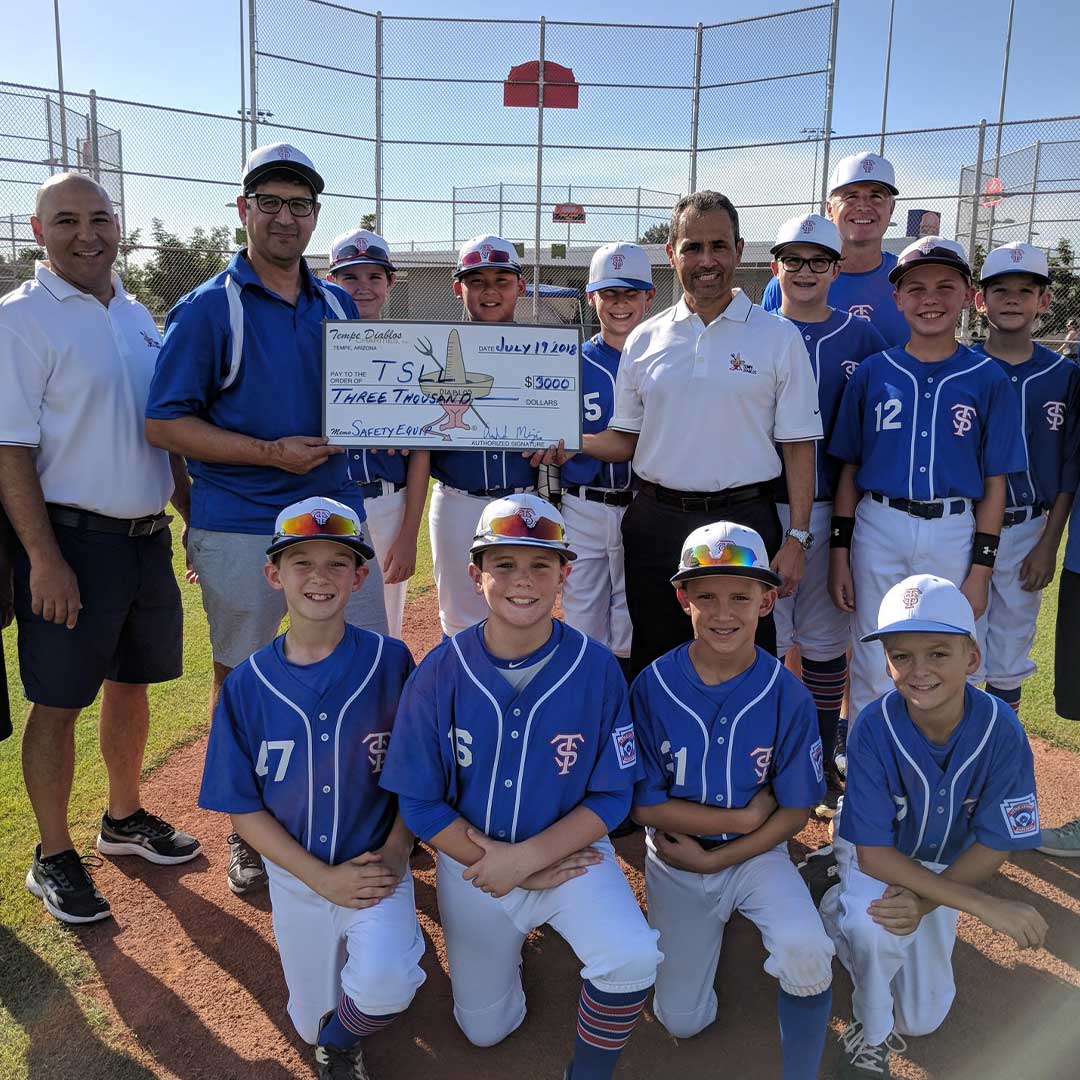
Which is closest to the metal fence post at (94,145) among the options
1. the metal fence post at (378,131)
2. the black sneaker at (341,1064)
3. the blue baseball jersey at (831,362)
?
the metal fence post at (378,131)

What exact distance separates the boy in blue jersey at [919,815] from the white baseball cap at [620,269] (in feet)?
6.76

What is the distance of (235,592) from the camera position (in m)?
3.32

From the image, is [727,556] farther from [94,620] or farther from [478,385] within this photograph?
[94,620]

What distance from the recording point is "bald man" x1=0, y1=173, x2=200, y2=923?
3.09 meters

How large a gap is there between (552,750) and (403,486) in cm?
200

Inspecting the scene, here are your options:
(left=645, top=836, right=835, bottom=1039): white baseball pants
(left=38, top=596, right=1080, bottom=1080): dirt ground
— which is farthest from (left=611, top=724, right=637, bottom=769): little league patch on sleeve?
(left=38, top=596, right=1080, bottom=1080): dirt ground

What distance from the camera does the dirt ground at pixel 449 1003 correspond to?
2.60 m

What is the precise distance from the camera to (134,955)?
3033mm

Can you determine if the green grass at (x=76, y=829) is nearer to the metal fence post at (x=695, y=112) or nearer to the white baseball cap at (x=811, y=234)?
the white baseball cap at (x=811, y=234)

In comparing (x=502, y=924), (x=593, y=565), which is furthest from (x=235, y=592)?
(x=593, y=565)

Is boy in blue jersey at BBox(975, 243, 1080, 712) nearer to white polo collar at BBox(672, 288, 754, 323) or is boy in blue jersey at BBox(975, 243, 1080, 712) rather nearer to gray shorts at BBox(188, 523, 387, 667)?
white polo collar at BBox(672, 288, 754, 323)

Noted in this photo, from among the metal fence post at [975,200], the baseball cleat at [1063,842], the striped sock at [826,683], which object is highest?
the metal fence post at [975,200]

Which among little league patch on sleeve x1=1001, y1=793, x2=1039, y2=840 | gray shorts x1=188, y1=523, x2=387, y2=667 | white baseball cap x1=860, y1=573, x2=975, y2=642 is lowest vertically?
little league patch on sleeve x1=1001, y1=793, x2=1039, y2=840

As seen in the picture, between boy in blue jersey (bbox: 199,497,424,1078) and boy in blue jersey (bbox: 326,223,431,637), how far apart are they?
43.7 inches
